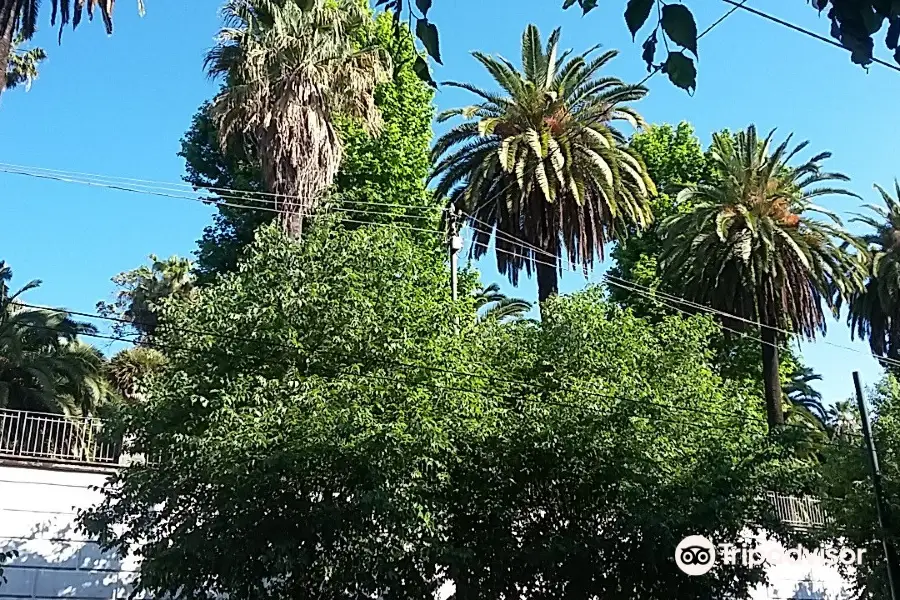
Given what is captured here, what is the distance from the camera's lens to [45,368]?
842 inches

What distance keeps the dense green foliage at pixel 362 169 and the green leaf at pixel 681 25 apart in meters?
21.7

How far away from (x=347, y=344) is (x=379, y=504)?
2748 mm

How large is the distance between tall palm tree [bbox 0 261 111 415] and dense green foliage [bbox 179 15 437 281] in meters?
5.75

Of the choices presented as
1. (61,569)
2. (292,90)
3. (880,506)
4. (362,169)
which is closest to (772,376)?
(880,506)

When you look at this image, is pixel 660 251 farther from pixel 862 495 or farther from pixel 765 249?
pixel 862 495

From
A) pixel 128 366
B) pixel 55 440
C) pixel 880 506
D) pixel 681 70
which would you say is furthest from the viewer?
pixel 128 366

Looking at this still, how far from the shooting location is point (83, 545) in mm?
14742

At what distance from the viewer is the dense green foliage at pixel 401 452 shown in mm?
12258

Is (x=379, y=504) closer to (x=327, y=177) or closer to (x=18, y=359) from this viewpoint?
(x=327, y=177)

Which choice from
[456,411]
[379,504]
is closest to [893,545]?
[456,411]

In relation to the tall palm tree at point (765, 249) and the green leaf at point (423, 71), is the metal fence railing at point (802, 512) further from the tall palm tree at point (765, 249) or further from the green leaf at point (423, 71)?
the green leaf at point (423, 71)

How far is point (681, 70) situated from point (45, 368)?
68.9 feet

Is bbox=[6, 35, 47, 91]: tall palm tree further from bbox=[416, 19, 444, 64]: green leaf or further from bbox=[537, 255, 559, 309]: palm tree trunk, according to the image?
bbox=[416, 19, 444, 64]: green leaf

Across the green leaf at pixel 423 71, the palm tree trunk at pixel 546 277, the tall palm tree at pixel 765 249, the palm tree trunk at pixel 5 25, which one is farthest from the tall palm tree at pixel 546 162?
the green leaf at pixel 423 71
